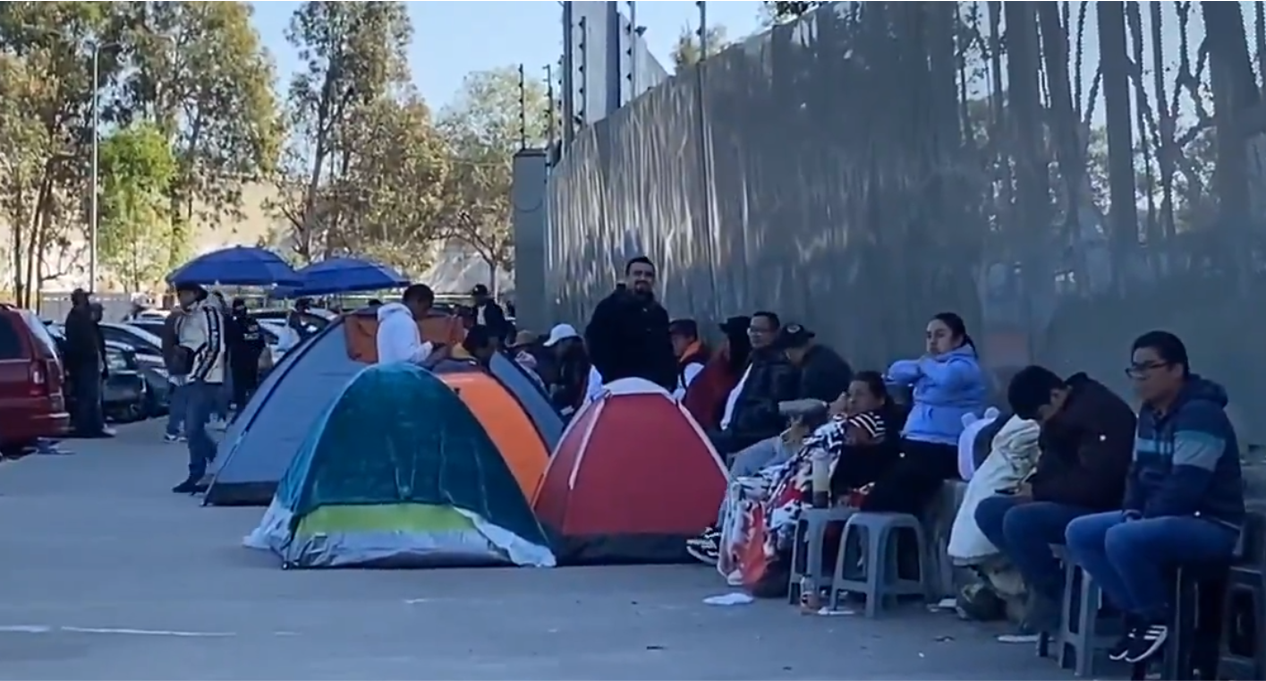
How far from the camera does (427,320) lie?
645 inches

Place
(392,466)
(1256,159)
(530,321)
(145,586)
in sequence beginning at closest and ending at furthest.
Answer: (1256,159) < (145,586) < (392,466) < (530,321)

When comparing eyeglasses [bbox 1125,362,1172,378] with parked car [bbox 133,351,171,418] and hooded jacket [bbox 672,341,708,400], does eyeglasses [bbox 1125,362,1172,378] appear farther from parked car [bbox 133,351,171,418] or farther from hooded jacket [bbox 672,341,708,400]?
parked car [bbox 133,351,171,418]

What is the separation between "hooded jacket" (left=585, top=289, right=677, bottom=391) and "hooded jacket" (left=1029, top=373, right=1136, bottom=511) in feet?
14.2

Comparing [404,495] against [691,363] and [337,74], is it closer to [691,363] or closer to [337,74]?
[691,363]

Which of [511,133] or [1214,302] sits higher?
[511,133]

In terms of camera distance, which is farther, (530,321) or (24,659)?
(530,321)

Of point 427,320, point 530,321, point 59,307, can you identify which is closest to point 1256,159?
point 427,320

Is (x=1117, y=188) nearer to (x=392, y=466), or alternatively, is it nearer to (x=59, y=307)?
(x=392, y=466)

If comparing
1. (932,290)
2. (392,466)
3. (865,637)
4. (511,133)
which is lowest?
(865,637)

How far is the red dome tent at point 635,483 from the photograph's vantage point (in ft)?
41.4

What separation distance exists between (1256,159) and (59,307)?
173 feet

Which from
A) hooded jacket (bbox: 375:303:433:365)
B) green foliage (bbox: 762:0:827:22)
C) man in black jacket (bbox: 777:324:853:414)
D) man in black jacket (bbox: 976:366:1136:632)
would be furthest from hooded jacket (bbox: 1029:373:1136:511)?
green foliage (bbox: 762:0:827:22)

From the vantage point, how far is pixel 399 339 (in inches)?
592

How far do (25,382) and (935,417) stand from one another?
1268 centimetres
